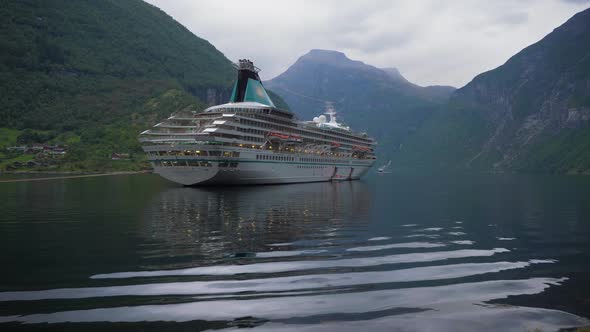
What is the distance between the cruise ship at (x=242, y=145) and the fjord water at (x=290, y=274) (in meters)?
35.4

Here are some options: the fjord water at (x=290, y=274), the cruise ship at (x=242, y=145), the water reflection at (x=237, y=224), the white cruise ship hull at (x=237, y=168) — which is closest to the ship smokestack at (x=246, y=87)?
the cruise ship at (x=242, y=145)

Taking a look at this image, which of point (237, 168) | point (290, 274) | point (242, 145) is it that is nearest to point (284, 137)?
point (242, 145)

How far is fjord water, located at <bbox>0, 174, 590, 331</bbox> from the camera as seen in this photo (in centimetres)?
1162

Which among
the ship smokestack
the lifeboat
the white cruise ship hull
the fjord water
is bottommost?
the fjord water

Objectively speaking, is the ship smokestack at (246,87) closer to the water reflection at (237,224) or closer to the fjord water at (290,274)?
the water reflection at (237,224)

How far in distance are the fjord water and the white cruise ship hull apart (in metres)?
35.4

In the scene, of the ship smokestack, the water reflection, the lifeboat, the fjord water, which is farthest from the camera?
the ship smokestack

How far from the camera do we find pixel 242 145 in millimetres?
71312

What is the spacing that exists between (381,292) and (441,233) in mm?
14927

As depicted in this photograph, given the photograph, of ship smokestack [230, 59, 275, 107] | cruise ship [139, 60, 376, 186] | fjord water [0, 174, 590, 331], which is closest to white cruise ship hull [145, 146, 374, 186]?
cruise ship [139, 60, 376, 186]

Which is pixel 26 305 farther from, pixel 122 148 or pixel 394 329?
pixel 122 148

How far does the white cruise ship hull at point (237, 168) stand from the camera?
67875 millimetres

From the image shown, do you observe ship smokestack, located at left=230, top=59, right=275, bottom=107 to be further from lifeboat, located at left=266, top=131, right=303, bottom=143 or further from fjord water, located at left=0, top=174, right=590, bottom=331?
fjord water, located at left=0, top=174, right=590, bottom=331

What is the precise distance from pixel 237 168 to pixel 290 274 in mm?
54817
